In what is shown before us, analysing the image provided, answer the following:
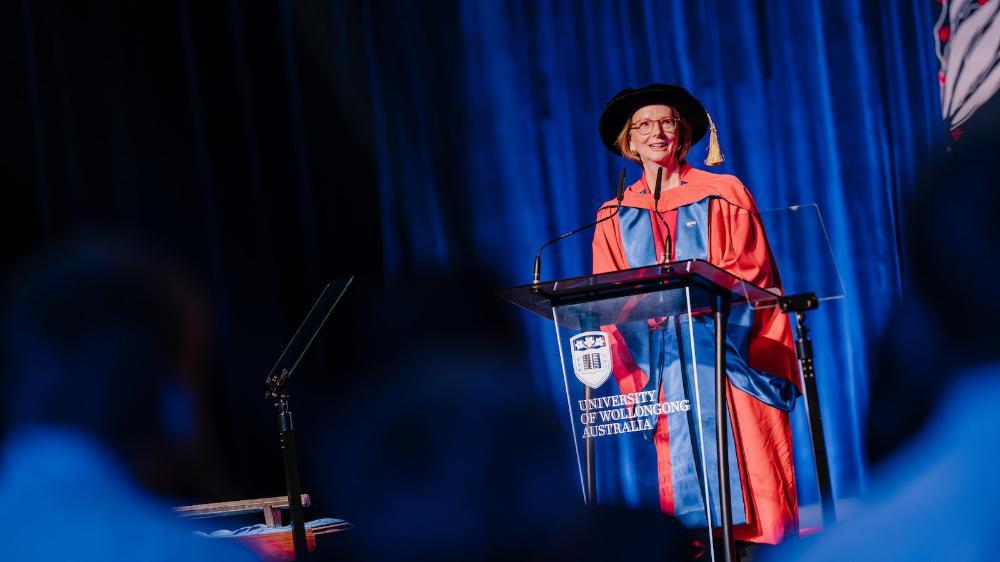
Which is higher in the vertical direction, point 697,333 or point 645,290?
point 645,290

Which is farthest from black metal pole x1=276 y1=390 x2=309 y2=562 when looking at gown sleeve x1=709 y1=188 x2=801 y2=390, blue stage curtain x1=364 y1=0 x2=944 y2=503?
blue stage curtain x1=364 y1=0 x2=944 y2=503

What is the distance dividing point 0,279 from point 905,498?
3.31 m

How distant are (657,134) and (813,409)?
101 cm

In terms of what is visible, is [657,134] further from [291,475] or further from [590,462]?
[291,475]

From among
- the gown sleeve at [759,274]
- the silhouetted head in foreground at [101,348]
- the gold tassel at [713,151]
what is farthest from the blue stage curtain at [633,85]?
the silhouetted head in foreground at [101,348]

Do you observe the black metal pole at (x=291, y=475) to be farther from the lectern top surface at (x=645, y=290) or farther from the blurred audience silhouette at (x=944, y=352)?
the blurred audience silhouette at (x=944, y=352)

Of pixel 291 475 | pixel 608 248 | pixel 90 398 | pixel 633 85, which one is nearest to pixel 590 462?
pixel 291 475

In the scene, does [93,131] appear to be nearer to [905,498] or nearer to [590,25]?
[590,25]

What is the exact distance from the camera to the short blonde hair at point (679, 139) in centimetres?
314

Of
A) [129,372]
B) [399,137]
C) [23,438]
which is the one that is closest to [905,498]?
[399,137]

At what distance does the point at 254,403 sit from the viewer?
4.16 meters

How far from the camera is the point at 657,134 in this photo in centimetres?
310

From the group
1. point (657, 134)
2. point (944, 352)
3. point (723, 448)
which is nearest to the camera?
point (723, 448)

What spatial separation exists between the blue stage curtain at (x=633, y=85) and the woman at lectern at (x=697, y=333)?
45 cm
